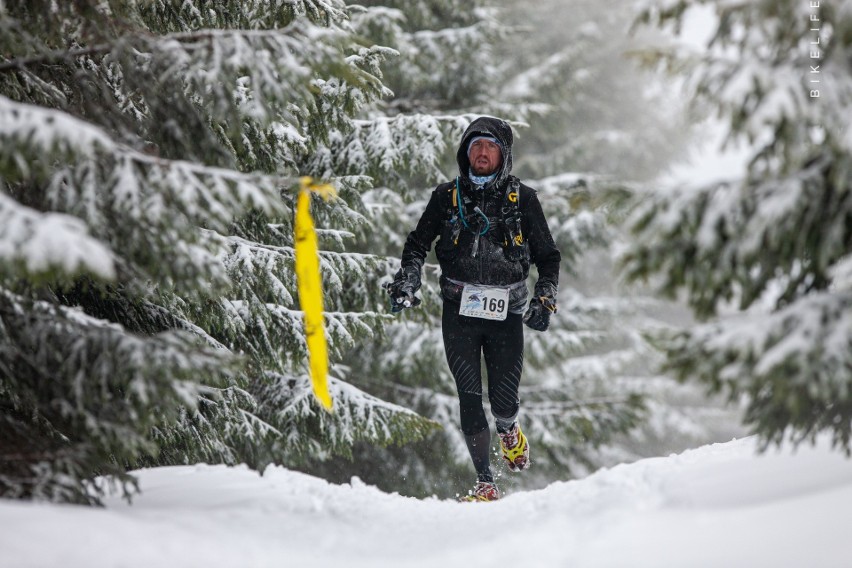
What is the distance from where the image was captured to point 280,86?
3.70 metres

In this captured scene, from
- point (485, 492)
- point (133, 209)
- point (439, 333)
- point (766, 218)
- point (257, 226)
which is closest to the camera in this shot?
point (766, 218)

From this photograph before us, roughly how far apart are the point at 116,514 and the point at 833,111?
3.47 meters

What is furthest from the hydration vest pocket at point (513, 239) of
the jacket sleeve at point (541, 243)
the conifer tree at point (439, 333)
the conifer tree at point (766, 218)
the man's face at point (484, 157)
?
the conifer tree at point (439, 333)

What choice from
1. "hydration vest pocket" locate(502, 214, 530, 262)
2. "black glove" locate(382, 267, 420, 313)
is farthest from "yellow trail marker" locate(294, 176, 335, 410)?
"hydration vest pocket" locate(502, 214, 530, 262)

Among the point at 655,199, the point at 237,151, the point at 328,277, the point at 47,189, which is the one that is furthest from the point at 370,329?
the point at 655,199

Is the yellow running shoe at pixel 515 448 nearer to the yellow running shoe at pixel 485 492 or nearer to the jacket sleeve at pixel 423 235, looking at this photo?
the yellow running shoe at pixel 485 492

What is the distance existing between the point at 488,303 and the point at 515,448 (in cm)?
122

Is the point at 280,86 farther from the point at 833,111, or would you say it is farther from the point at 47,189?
the point at 833,111

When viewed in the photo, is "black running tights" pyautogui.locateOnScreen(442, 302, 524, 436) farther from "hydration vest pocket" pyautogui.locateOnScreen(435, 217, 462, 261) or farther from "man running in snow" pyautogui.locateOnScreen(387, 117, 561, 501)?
"hydration vest pocket" pyautogui.locateOnScreen(435, 217, 462, 261)

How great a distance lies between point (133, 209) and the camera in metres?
3.15

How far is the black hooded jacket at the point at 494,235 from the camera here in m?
5.13

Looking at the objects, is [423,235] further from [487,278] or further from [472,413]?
[472,413]

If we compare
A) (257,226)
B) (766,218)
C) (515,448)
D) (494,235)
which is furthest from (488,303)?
(766,218)

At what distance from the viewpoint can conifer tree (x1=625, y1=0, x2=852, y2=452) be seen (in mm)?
2477
